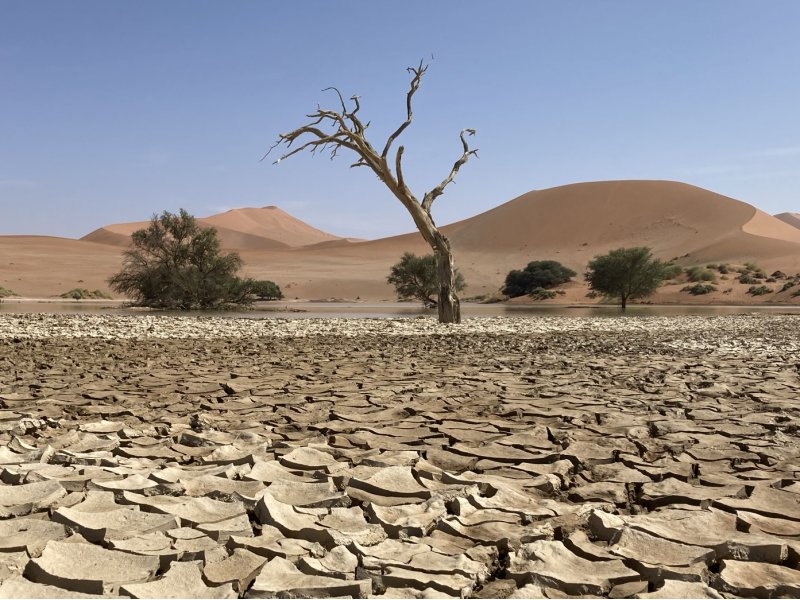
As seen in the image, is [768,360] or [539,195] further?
[539,195]

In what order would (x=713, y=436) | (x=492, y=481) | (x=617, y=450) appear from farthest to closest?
(x=713, y=436)
(x=617, y=450)
(x=492, y=481)

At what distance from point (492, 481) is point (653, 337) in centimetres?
911

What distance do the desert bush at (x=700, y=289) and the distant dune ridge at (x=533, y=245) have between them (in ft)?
3.58

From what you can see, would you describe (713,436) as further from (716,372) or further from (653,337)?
(653,337)

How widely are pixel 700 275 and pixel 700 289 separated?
3711mm

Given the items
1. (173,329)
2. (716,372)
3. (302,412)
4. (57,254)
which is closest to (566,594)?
(302,412)

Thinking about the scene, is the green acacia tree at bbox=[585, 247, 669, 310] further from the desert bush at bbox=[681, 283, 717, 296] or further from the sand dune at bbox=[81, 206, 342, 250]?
the sand dune at bbox=[81, 206, 342, 250]

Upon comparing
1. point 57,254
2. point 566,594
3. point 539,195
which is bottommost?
point 566,594

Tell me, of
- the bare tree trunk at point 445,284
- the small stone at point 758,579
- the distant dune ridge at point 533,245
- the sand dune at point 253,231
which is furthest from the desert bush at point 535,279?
the sand dune at point 253,231

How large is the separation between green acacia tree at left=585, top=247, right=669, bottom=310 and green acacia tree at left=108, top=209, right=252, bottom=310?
1534cm

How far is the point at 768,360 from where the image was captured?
764 cm

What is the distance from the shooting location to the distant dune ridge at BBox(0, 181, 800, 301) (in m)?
49.5

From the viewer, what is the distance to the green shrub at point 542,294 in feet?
125

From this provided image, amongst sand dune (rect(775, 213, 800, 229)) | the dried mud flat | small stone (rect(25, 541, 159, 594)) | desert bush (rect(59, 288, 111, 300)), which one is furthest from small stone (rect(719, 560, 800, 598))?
sand dune (rect(775, 213, 800, 229))
